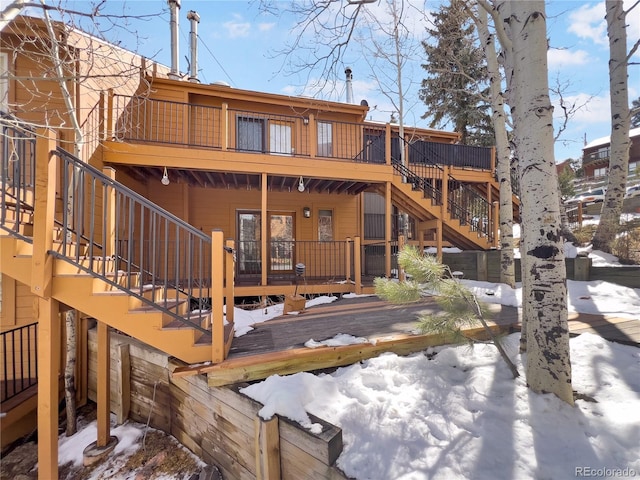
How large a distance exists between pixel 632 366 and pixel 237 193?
808 cm

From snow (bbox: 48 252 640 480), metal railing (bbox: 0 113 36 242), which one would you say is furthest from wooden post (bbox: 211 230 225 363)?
metal railing (bbox: 0 113 36 242)

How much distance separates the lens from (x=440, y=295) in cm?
234

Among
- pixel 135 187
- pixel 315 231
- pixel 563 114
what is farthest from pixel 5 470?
pixel 563 114

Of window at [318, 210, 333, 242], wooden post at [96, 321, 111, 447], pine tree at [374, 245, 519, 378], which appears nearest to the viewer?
pine tree at [374, 245, 519, 378]

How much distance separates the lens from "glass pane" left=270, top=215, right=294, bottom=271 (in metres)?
8.70

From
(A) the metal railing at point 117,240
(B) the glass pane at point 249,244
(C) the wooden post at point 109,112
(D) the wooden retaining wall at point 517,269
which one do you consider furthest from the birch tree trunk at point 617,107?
(C) the wooden post at point 109,112

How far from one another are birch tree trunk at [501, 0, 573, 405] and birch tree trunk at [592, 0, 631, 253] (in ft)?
18.2

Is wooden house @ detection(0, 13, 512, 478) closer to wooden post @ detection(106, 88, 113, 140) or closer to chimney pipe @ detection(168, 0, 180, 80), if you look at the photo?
wooden post @ detection(106, 88, 113, 140)

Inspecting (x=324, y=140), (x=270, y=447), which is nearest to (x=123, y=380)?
(x=270, y=447)

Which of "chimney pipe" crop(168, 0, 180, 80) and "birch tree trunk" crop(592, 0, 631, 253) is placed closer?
"birch tree trunk" crop(592, 0, 631, 253)

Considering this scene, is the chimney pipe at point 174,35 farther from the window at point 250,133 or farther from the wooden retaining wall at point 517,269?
the wooden retaining wall at point 517,269

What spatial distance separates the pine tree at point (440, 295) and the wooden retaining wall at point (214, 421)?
1.11m

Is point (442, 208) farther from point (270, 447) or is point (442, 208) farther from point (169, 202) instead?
point (169, 202)

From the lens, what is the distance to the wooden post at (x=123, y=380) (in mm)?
3398
